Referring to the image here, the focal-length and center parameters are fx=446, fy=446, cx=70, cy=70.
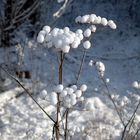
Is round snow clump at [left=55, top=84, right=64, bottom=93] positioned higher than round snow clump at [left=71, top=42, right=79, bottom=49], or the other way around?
round snow clump at [left=71, top=42, right=79, bottom=49]

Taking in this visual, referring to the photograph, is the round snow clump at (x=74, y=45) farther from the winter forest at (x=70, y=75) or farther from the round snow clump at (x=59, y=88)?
the winter forest at (x=70, y=75)

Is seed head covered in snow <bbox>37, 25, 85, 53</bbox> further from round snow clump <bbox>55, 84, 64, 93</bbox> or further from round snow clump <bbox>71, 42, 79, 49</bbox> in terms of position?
round snow clump <bbox>55, 84, 64, 93</bbox>

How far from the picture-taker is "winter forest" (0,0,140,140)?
5457 millimetres

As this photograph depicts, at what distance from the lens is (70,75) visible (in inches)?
289

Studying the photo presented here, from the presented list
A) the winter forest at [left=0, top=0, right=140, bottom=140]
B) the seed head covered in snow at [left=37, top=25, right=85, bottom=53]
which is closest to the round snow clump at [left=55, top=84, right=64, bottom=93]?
the seed head covered in snow at [left=37, top=25, right=85, bottom=53]

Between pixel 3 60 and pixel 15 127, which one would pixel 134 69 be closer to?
pixel 3 60

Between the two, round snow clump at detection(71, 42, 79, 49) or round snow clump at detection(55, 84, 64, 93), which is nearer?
round snow clump at detection(71, 42, 79, 49)

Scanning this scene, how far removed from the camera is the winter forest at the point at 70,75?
546 centimetres

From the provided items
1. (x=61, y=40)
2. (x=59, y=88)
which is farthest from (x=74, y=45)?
(x=59, y=88)

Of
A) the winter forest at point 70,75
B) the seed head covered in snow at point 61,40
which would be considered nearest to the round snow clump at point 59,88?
the seed head covered in snow at point 61,40

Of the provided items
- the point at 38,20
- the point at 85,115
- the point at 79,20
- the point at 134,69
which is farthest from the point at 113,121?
the point at 79,20

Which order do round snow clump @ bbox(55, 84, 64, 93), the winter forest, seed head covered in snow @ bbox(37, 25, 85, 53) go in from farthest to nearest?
the winter forest → round snow clump @ bbox(55, 84, 64, 93) → seed head covered in snow @ bbox(37, 25, 85, 53)

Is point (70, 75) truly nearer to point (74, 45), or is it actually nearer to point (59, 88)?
point (59, 88)

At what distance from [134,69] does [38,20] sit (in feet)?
6.42
